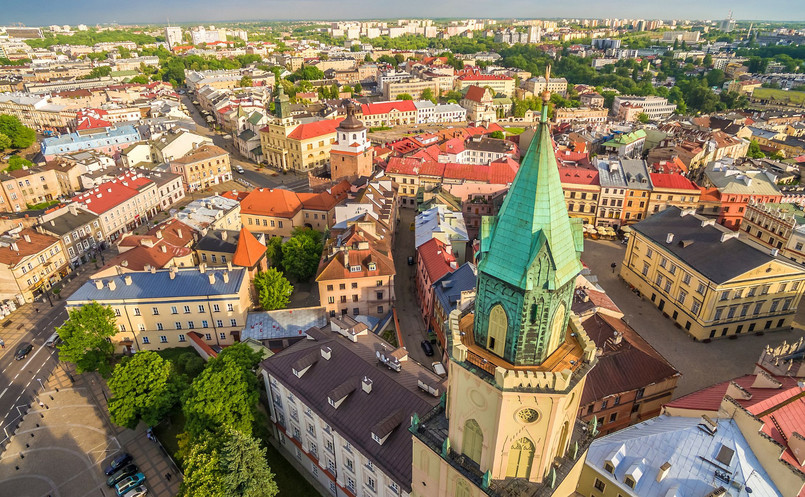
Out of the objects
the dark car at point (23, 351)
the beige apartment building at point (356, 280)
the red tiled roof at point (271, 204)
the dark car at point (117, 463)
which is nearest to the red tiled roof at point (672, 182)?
the beige apartment building at point (356, 280)

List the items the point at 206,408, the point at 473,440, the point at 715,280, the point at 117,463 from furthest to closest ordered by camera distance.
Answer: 1. the point at 715,280
2. the point at 117,463
3. the point at 206,408
4. the point at 473,440

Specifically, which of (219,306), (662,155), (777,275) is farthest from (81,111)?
(777,275)

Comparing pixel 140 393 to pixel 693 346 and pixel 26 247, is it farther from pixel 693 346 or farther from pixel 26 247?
pixel 693 346

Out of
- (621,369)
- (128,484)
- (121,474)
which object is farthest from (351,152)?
(128,484)

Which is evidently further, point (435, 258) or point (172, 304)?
point (435, 258)

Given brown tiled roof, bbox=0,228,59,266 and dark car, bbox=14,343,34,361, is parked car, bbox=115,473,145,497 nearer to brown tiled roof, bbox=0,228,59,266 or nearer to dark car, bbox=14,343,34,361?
dark car, bbox=14,343,34,361

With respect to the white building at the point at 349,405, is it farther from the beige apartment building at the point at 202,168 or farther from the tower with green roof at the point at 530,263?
the beige apartment building at the point at 202,168
